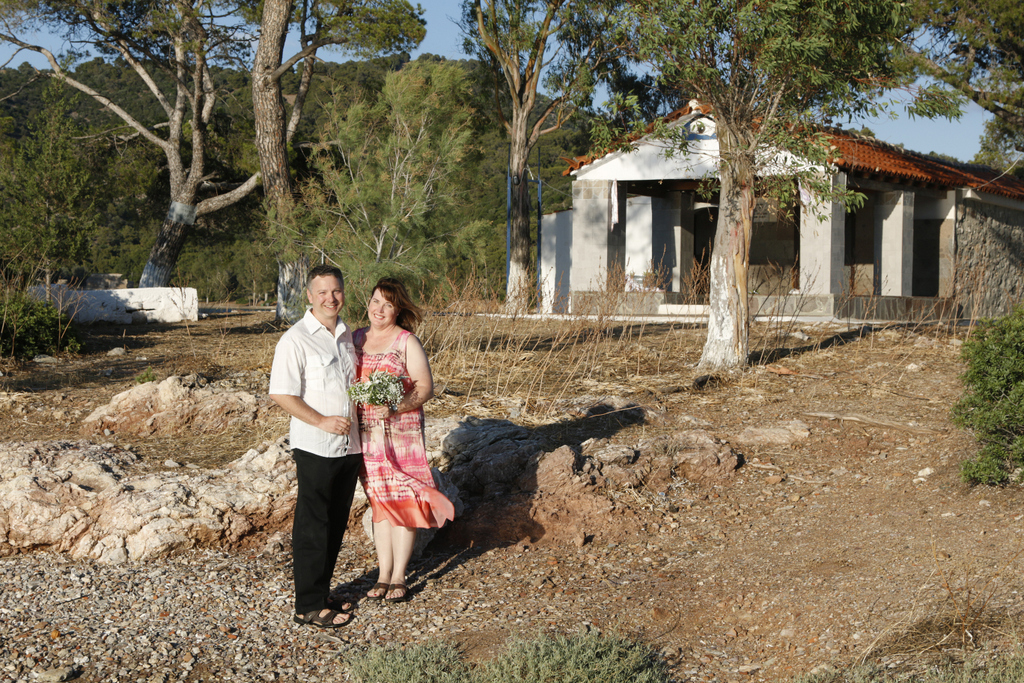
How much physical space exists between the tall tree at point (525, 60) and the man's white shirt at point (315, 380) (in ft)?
42.6

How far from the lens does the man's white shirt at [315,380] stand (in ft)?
11.4

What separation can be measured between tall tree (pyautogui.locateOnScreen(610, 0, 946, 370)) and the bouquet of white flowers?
5.27 m

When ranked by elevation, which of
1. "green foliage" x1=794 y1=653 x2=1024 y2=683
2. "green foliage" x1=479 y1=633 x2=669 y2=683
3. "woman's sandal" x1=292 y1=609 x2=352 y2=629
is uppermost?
"green foliage" x1=794 y1=653 x2=1024 y2=683

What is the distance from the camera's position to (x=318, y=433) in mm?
3514

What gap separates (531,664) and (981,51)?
17.0 metres

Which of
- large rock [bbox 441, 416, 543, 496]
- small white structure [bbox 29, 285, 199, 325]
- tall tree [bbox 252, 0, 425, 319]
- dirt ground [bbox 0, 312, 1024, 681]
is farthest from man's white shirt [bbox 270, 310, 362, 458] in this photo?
small white structure [bbox 29, 285, 199, 325]

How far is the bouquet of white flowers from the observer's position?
3570 mm

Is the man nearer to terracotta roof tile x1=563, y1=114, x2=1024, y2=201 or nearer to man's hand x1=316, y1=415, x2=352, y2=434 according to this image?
man's hand x1=316, y1=415, x2=352, y2=434

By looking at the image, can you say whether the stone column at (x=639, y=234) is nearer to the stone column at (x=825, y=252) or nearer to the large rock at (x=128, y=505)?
the stone column at (x=825, y=252)

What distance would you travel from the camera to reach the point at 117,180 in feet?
64.7

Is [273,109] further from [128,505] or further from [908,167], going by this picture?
[908,167]

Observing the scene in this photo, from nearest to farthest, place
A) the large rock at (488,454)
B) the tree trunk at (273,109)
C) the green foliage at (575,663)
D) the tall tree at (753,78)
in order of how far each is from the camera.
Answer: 1. the green foliage at (575,663)
2. the large rock at (488,454)
3. the tall tree at (753,78)
4. the tree trunk at (273,109)

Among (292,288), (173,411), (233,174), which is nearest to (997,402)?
(173,411)

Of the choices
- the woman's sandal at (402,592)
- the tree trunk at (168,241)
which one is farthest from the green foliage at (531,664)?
the tree trunk at (168,241)
